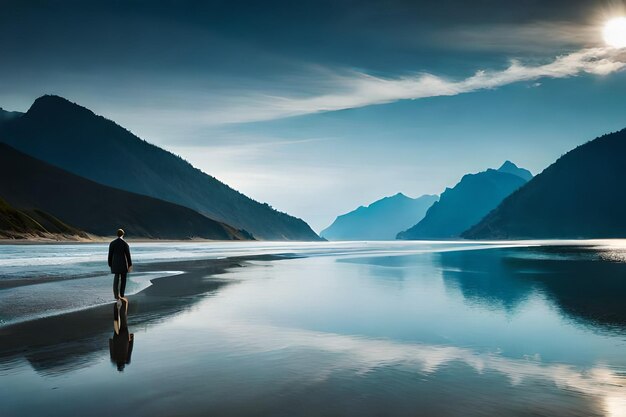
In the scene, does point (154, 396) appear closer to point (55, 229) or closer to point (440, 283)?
point (440, 283)

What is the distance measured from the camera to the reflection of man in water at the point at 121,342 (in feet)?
38.5

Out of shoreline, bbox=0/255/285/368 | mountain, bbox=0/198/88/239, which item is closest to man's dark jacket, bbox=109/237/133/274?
shoreline, bbox=0/255/285/368

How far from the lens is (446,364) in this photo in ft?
38.5

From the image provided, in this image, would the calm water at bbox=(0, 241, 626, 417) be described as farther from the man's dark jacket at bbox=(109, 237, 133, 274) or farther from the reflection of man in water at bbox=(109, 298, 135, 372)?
the man's dark jacket at bbox=(109, 237, 133, 274)

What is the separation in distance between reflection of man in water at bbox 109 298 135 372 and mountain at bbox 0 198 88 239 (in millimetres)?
125021

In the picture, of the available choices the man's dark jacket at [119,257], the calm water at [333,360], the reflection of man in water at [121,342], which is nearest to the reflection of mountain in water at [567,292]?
the calm water at [333,360]

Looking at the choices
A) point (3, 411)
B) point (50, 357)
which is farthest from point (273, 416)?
point (50, 357)

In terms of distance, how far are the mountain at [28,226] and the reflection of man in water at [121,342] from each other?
410ft

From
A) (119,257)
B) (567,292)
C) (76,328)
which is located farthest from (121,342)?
(567,292)

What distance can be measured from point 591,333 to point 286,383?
34.1 ft

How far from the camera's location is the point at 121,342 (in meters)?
13.7

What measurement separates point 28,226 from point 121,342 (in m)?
142

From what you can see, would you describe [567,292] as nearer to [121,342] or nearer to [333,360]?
[333,360]

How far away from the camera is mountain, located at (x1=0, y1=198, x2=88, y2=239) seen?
422ft
